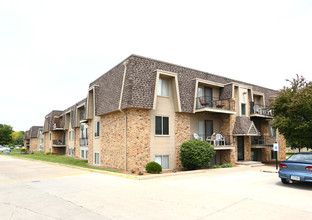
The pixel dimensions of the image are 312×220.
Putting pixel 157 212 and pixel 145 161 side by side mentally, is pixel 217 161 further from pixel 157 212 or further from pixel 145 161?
pixel 157 212

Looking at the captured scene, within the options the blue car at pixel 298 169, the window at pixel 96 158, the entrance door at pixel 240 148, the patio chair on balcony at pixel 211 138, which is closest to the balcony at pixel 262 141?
the entrance door at pixel 240 148

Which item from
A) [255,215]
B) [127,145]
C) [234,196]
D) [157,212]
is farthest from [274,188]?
[127,145]

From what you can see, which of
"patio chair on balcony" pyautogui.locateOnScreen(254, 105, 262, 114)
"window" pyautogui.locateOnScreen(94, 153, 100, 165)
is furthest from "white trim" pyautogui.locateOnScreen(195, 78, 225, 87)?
"window" pyautogui.locateOnScreen(94, 153, 100, 165)

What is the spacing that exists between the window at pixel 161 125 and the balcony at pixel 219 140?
2.87 m

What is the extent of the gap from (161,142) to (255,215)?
11633 mm

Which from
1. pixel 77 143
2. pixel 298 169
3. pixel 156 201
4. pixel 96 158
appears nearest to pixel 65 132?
pixel 77 143

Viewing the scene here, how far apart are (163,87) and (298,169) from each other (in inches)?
440

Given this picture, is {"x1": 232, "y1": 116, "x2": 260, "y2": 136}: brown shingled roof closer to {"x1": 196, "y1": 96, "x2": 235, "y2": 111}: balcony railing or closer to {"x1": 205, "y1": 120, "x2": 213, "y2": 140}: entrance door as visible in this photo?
{"x1": 196, "y1": 96, "x2": 235, "y2": 111}: balcony railing

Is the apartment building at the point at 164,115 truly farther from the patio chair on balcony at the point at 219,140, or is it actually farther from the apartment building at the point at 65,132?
the apartment building at the point at 65,132

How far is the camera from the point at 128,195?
9.52 metres

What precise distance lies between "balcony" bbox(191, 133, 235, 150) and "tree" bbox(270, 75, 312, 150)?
4.05 metres

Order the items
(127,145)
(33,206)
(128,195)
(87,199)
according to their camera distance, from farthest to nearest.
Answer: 1. (127,145)
2. (128,195)
3. (87,199)
4. (33,206)

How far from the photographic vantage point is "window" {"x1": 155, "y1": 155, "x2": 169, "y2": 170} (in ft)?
59.4

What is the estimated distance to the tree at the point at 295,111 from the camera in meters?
19.1
